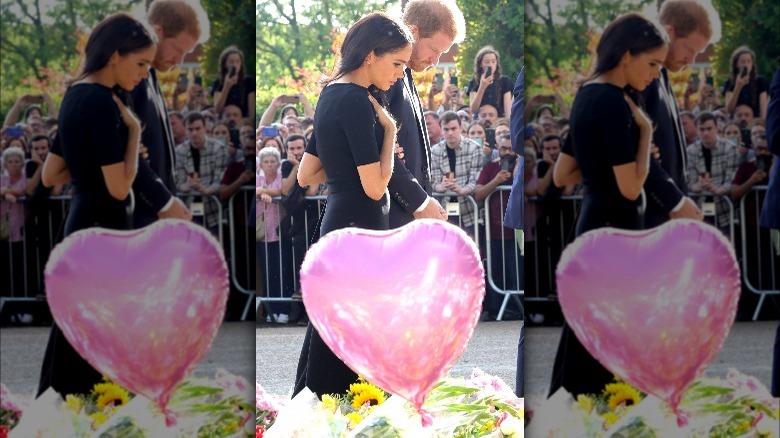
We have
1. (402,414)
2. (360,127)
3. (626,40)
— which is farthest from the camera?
(402,414)

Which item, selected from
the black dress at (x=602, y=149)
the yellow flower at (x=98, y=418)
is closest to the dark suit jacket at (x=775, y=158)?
the black dress at (x=602, y=149)

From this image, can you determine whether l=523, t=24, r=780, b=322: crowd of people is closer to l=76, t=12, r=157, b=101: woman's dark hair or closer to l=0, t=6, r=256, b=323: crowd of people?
l=0, t=6, r=256, b=323: crowd of people

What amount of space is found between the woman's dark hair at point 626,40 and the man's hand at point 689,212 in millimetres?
414

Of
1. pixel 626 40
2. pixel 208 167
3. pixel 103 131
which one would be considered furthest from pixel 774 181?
pixel 103 131

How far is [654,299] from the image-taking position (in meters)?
3.19

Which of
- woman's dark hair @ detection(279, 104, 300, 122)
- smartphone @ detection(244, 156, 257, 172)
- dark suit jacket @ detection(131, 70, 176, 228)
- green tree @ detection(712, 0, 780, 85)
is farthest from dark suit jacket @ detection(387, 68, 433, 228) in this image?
green tree @ detection(712, 0, 780, 85)

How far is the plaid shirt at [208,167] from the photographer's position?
3.22 metres

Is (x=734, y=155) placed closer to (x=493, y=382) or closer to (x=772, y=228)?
(x=772, y=228)

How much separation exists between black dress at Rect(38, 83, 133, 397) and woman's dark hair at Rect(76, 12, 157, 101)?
54mm

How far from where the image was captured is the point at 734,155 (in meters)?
3.21

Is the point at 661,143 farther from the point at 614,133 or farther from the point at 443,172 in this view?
the point at 443,172

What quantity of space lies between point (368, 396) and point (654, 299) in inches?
38.3

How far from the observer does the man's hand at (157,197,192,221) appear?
3219 mm

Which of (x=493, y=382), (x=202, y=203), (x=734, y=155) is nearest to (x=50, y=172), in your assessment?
(x=202, y=203)
